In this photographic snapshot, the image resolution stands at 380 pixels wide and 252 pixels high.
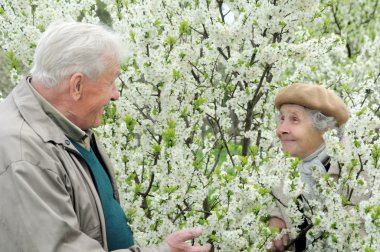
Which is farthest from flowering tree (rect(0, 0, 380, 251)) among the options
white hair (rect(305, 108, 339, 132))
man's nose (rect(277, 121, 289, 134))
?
man's nose (rect(277, 121, 289, 134))

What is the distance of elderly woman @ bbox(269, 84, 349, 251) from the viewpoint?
11.5ft

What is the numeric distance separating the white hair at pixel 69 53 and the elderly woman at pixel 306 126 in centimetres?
148

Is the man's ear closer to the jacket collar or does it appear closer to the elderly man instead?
the elderly man

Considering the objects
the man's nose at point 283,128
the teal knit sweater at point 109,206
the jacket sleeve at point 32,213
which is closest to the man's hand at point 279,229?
the man's nose at point 283,128

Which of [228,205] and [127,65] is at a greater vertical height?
[127,65]

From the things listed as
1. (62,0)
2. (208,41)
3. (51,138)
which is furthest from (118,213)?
(62,0)

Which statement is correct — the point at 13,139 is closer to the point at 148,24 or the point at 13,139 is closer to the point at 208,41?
the point at 148,24

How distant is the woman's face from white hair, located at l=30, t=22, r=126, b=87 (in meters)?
1.49

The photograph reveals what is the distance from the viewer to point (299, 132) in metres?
3.55

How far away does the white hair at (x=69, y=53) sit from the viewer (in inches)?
97.8

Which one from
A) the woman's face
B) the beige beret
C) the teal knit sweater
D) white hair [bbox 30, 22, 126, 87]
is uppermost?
white hair [bbox 30, 22, 126, 87]

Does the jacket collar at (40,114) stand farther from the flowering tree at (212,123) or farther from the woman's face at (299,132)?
the woman's face at (299,132)

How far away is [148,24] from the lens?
154 inches

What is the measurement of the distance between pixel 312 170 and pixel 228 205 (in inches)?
22.7
